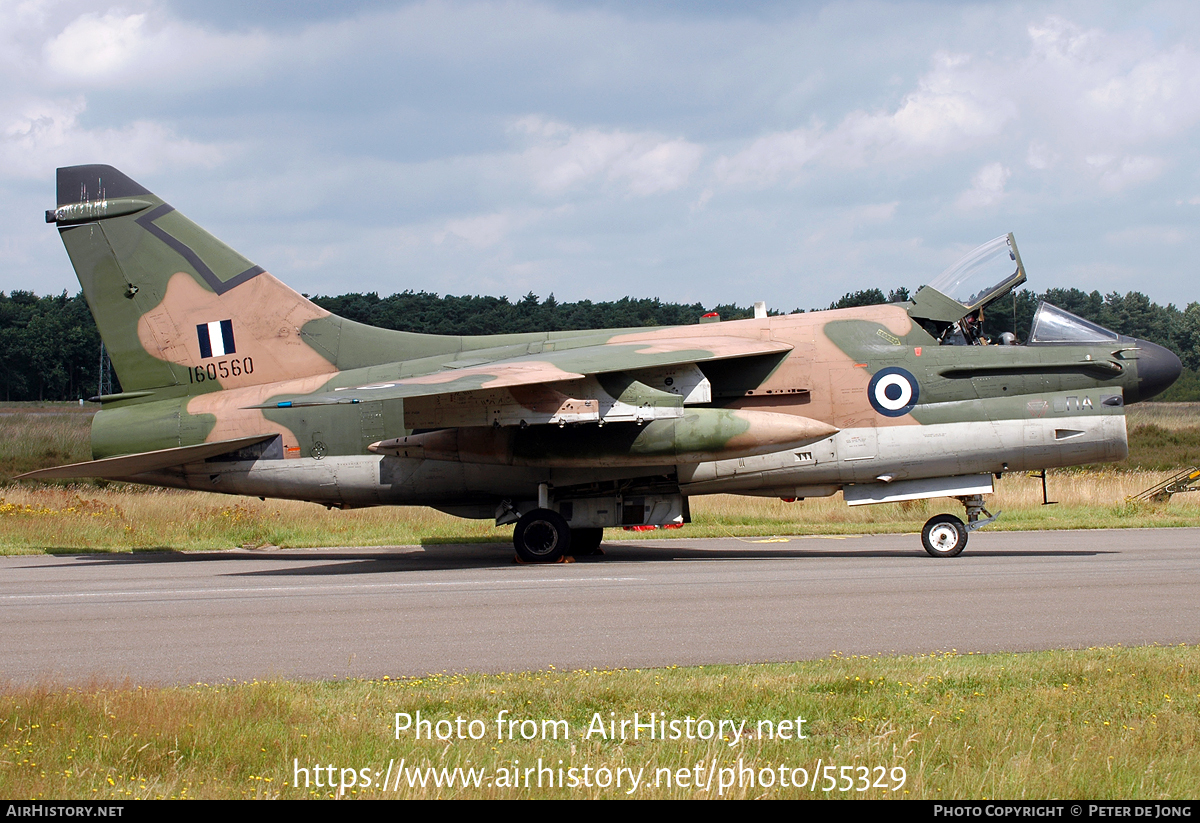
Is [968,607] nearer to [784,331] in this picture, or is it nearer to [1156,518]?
[784,331]

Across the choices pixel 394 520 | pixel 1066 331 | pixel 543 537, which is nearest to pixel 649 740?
pixel 543 537

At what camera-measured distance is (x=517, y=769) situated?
4.78 m

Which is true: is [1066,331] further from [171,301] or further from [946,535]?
[171,301]

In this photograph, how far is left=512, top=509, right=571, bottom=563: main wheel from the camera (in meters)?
15.2

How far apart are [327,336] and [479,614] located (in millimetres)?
8288

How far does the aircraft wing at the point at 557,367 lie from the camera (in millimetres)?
13203

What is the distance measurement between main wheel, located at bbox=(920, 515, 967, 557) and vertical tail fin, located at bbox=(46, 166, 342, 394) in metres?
9.70

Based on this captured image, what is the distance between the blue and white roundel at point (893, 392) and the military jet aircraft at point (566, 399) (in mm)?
21

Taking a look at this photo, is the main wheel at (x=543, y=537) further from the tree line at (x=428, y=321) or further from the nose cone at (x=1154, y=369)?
the tree line at (x=428, y=321)

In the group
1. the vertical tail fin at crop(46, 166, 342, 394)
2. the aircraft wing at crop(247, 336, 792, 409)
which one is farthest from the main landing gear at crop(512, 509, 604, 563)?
the vertical tail fin at crop(46, 166, 342, 394)

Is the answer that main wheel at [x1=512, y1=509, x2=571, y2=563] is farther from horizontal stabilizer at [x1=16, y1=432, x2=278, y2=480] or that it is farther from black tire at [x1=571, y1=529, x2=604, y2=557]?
horizontal stabilizer at [x1=16, y1=432, x2=278, y2=480]

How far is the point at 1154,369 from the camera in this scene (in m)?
14.7

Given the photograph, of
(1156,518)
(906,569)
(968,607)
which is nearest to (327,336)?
(906,569)

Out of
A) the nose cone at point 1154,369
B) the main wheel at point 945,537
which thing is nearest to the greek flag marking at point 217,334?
the main wheel at point 945,537
